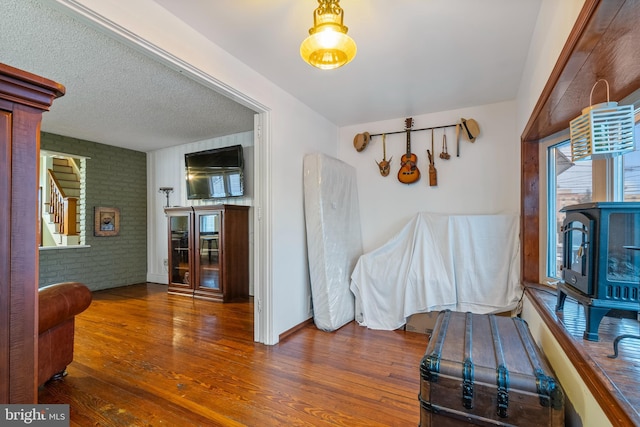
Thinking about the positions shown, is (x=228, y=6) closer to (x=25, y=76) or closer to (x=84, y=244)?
(x=25, y=76)

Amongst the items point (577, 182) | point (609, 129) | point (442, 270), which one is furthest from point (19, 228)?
point (442, 270)

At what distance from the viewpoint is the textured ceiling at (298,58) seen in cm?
180

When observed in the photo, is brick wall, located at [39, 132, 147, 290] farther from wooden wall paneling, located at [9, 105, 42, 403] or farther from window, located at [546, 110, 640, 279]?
window, located at [546, 110, 640, 279]

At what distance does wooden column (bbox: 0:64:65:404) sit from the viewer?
0.63m

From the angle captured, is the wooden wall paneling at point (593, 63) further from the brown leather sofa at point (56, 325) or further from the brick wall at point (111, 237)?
the brick wall at point (111, 237)

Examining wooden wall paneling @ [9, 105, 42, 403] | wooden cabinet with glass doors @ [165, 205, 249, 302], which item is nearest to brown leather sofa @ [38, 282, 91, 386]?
wooden wall paneling @ [9, 105, 42, 403]

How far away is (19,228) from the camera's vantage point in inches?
25.7

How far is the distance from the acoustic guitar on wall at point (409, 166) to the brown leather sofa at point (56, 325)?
3.19 meters

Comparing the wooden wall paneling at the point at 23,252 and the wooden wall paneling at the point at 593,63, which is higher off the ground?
the wooden wall paneling at the point at 593,63

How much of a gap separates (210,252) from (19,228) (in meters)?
3.95

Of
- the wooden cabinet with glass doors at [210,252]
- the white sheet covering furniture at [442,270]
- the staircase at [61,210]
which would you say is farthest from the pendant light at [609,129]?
the staircase at [61,210]

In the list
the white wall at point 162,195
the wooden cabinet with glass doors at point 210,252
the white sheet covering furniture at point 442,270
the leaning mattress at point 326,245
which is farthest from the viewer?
the white wall at point 162,195

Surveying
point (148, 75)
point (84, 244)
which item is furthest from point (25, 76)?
point (84, 244)

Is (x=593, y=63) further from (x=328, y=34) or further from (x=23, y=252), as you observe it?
(x=23, y=252)
